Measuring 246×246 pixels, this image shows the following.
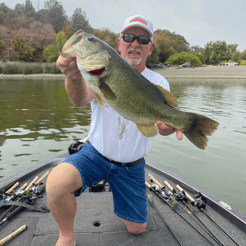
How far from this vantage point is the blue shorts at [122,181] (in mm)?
2762

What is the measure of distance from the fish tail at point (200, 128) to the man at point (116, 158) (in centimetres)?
96

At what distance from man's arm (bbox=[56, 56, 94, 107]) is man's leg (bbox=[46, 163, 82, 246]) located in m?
0.83

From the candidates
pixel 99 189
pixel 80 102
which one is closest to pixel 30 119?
pixel 99 189

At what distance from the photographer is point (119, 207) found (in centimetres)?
289

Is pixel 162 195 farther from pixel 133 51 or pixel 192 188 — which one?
pixel 133 51

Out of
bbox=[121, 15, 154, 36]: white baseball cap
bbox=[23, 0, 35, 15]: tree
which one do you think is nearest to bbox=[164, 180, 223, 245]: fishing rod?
bbox=[121, 15, 154, 36]: white baseball cap

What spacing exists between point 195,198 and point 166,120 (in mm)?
2015

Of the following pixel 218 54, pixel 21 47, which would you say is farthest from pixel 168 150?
pixel 218 54

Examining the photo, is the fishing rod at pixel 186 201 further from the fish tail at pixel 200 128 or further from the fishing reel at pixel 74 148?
the fishing reel at pixel 74 148

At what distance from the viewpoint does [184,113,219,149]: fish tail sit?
6.43 feet

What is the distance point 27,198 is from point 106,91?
94.7 inches

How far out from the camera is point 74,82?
7.71 ft

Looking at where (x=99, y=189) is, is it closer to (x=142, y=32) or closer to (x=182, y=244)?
(x=182, y=244)

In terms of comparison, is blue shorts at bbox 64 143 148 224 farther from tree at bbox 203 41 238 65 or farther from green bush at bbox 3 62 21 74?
tree at bbox 203 41 238 65
